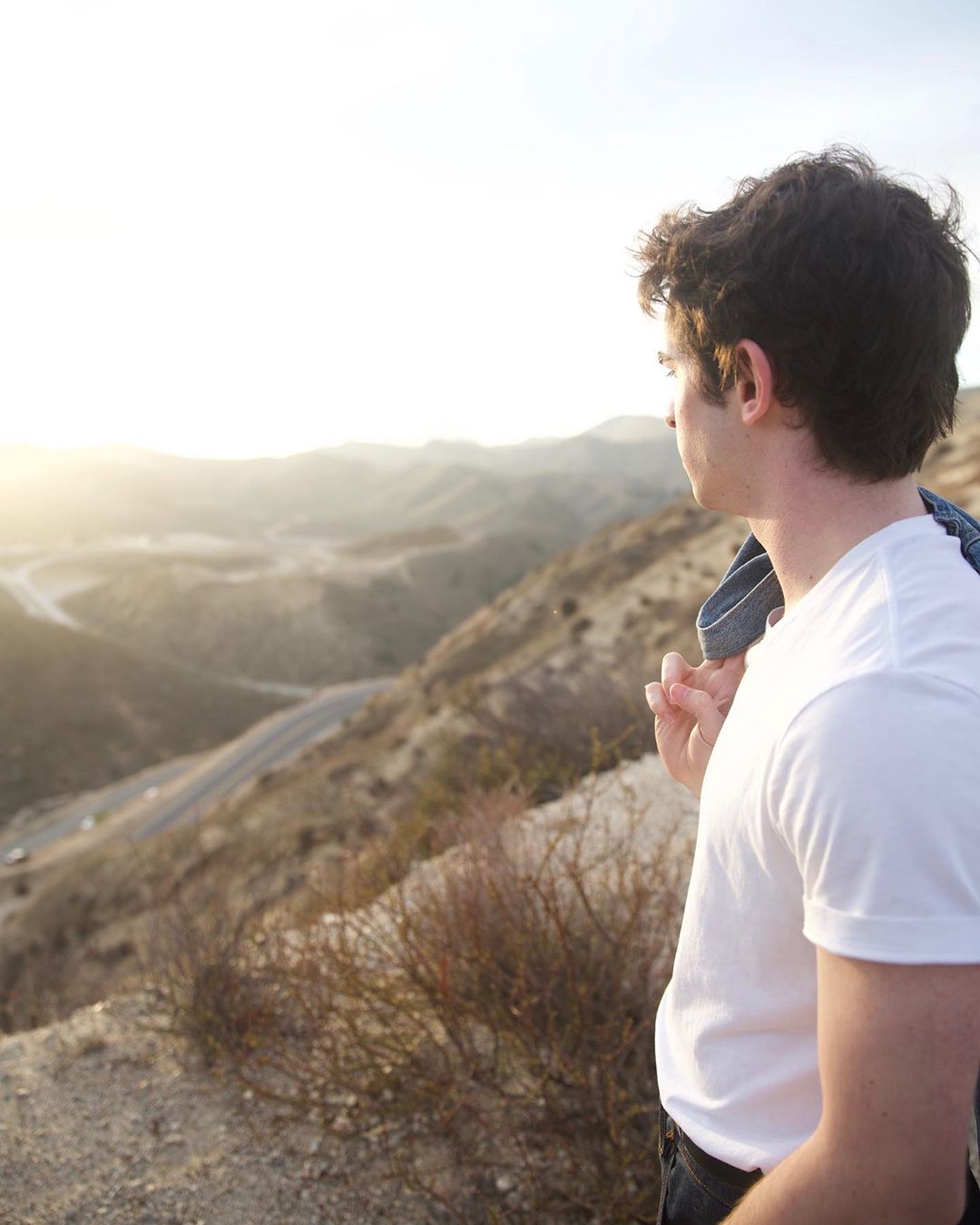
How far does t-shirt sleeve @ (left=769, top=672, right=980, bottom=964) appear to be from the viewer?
0.96 metres

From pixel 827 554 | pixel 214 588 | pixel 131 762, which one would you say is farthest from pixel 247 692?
pixel 827 554

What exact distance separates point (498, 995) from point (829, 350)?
361 cm

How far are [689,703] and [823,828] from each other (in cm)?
74

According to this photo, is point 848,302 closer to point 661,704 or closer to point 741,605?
point 741,605

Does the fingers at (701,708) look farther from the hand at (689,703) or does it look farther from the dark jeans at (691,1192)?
the dark jeans at (691,1192)

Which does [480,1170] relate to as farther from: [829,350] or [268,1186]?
[829,350]

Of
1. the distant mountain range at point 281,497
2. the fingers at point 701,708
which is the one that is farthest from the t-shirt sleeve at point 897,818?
the distant mountain range at point 281,497

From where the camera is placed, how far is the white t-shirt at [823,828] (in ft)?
3.17

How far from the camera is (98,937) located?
62.7 ft

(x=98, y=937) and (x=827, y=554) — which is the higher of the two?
(x=827, y=554)

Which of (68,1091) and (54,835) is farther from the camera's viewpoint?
(54,835)

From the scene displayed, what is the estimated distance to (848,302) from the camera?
1283 mm

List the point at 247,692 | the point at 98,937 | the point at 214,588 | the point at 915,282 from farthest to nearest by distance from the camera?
1. the point at 214,588
2. the point at 247,692
3. the point at 98,937
4. the point at 915,282

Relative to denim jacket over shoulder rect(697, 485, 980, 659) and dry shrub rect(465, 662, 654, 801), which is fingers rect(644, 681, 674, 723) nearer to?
denim jacket over shoulder rect(697, 485, 980, 659)
